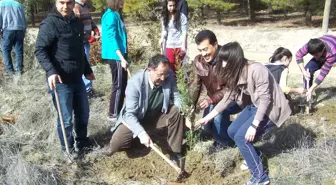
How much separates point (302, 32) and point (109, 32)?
31.1ft

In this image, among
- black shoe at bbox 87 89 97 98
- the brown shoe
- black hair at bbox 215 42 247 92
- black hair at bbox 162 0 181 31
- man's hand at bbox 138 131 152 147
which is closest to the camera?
black hair at bbox 215 42 247 92

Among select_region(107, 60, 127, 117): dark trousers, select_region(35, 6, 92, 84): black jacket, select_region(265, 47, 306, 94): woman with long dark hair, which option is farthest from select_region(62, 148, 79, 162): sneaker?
select_region(265, 47, 306, 94): woman with long dark hair

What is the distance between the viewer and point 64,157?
3.87 metres

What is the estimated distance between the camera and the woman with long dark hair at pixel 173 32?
495 centimetres

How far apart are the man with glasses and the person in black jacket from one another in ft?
1.55

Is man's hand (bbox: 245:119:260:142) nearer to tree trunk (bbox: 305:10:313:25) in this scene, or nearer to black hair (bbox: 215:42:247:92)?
black hair (bbox: 215:42:247:92)

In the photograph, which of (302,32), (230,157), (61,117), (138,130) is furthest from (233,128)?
(302,32)

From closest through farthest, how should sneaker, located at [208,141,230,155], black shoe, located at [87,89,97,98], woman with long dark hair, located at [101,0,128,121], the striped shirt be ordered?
sneaker, located at [208,141,230,155] → woman with long dark hair, located at [101,0,128,121] → the striped shirt → black shoe, located at [87,89,97,98]

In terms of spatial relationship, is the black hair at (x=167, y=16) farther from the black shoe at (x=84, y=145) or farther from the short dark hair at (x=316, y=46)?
the black shoe at (x=84, y=145)

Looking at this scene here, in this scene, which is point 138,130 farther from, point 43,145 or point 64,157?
point 43,145

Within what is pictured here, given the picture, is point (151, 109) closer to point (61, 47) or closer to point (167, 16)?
point (61, 47)

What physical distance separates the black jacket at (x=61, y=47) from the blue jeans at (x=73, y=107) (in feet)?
0.27

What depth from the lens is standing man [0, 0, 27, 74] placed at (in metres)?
6.54

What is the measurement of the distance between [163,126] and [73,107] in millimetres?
894
